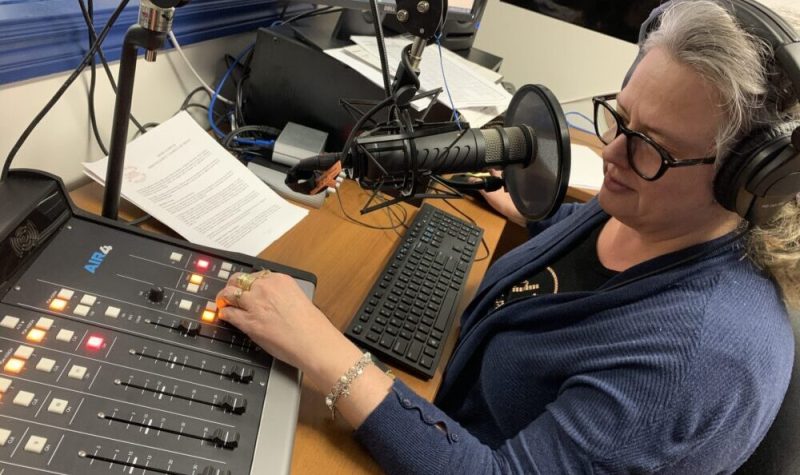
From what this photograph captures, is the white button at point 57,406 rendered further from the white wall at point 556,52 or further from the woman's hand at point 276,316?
the white wall at point 556,52

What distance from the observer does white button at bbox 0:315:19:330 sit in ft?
1.78

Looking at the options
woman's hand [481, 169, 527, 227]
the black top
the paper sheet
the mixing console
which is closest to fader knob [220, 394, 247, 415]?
the mixing console

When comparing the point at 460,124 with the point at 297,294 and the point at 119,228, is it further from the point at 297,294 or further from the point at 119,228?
the point at 119,228

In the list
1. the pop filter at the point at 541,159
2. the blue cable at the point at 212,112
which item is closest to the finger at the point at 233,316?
the pop filter at the point at 541,159

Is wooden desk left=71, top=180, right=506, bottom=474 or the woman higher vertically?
the woman

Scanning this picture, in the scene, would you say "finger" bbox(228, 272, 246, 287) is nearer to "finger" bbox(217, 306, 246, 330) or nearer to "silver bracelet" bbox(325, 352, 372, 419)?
"finger" bbox(217, 306, 246, 330)

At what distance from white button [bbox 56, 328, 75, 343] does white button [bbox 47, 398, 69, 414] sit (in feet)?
0.23

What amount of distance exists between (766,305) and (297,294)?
1.90ft

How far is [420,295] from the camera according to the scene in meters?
0.91

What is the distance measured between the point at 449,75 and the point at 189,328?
95 centimetres

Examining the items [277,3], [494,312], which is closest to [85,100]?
→ [277,3]

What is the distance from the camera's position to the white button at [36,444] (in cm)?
47

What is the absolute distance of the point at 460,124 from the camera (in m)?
0.64

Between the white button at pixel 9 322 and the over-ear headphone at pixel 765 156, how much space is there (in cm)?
78
